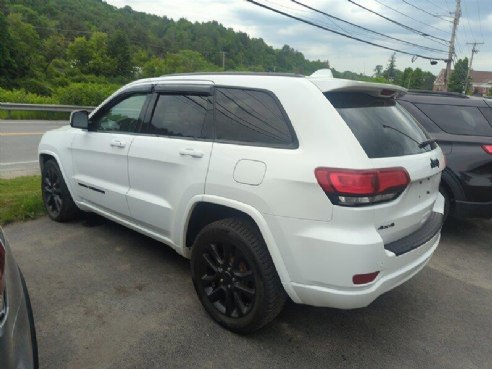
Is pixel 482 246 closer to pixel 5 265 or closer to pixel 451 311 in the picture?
pixel 451 311

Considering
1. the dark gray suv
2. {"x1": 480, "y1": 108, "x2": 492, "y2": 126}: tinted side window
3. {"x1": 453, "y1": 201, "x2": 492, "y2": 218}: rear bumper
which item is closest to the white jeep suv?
the dark gray suv

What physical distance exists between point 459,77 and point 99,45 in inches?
2758

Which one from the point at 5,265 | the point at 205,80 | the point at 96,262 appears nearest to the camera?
the point at 5,265

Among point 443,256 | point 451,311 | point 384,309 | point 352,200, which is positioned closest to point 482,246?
point 443,256

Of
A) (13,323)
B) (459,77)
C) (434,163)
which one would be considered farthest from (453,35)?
(459,77)

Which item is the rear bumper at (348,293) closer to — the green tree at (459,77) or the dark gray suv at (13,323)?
the dark gray suv at (13,323)

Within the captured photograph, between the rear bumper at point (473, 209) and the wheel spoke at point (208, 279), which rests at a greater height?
the rear bumper at point (473, 209)

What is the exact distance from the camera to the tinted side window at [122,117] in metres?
3.75

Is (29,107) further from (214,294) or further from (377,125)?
(377,125)

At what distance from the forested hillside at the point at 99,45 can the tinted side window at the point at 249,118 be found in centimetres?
5107

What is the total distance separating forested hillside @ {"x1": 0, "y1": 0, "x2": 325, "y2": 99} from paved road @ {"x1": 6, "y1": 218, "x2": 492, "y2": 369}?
50.7 meters

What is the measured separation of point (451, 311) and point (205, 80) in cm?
269

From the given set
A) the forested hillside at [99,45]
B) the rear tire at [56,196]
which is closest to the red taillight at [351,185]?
the rear tire at [56,196]

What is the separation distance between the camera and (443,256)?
14.8 ft
